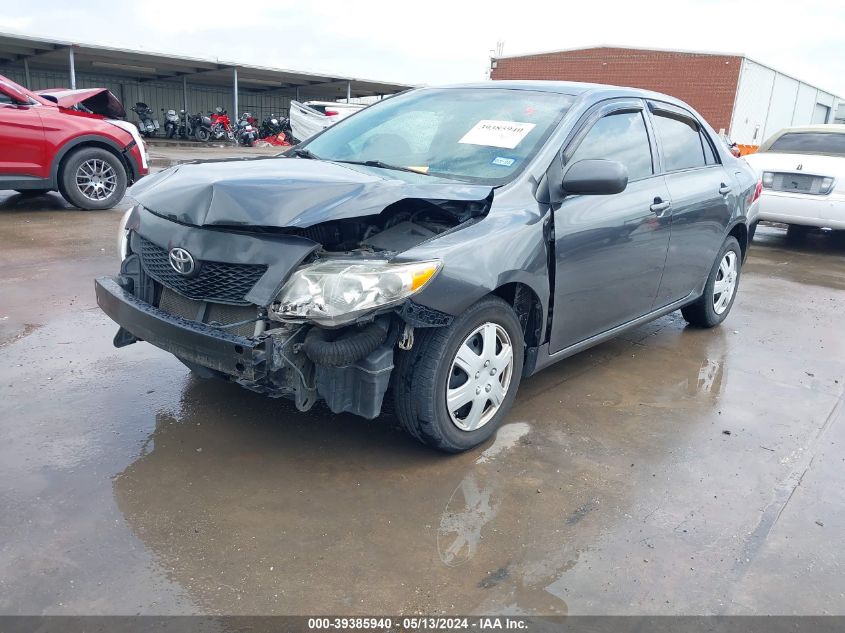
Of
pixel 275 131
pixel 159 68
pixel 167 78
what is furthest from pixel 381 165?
pixel 275 131

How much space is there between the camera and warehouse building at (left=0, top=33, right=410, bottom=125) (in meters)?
22.0

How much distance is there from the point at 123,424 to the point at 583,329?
7.71 ft

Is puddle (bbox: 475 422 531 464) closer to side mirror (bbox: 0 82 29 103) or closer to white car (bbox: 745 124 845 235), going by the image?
white car (bbox: 745 124 845 235)

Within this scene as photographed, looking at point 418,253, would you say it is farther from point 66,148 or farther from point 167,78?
point 167,78

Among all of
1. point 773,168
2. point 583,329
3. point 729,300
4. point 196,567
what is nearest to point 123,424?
point 196,567

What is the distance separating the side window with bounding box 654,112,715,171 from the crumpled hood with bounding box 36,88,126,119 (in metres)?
7.44

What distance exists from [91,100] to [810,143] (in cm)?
979

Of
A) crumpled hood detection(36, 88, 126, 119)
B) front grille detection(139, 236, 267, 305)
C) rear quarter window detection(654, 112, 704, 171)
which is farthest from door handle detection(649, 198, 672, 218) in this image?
crumpled hood detection(36, 88, 126, 119)

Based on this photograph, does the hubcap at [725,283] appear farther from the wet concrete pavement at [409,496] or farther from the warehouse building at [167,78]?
the warehouse building at [167,78]

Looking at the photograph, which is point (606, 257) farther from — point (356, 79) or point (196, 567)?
point (356, 79)

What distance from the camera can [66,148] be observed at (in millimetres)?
8258

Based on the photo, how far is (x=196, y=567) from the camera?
2367 mm

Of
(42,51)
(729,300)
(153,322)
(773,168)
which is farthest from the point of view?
(42,51)

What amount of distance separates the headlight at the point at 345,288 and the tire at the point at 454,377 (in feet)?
0.97
